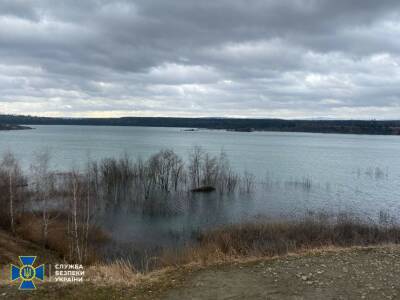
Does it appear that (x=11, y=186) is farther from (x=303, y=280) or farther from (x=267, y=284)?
(x=303, y=280)

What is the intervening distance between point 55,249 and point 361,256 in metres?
17.4

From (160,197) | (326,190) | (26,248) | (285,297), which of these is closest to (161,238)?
(26,248)

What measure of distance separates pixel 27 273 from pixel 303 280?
783 cm

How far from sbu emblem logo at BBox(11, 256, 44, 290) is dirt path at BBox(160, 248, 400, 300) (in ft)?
12.4

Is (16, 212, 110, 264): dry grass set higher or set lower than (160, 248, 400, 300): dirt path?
lower

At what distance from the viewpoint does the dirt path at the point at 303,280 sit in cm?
827

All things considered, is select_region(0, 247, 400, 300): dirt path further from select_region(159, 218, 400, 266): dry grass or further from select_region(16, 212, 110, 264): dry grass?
select_region(16, 212, 110, 264): dry grass

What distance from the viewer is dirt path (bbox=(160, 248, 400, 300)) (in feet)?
27.1

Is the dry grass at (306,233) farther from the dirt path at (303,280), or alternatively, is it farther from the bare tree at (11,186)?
the bare tree at (11,186)

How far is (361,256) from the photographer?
1112cm

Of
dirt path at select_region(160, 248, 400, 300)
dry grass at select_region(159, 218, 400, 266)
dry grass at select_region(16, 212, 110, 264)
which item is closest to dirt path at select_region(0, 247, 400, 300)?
dirt path at select_region(160, 248, 400, 300)

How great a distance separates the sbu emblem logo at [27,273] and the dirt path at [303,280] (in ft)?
12.4

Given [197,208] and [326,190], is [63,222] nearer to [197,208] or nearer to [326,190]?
[197,208]

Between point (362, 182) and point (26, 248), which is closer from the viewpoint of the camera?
point (26, 248)
